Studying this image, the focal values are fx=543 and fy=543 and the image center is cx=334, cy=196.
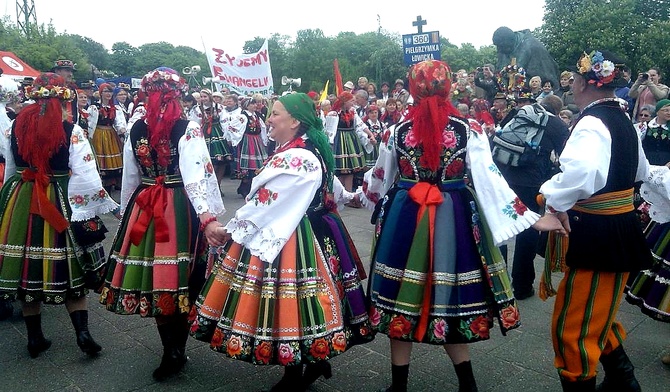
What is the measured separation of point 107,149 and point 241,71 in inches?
160

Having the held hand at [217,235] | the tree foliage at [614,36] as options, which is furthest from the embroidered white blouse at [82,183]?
the tree foliage at [614,36]

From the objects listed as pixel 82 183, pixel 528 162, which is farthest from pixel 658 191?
pixel 82 183

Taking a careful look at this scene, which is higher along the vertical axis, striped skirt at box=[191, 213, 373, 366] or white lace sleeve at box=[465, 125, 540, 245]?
white lace sleeve at box=[465, 125, 540, 245]

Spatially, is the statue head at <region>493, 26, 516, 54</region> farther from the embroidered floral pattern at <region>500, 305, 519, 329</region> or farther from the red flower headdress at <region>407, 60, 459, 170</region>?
the embroidered floral pattern at <region>500, 305, 519, 329</region>

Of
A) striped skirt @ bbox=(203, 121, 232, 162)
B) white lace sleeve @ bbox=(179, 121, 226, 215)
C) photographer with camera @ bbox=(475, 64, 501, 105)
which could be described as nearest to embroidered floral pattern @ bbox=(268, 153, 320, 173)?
white lace sleeve @ bbox=(179, 121, 226, 215)

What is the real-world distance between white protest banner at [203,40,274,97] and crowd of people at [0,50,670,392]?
8.96 metres

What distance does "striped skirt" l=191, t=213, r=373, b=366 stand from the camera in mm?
2730

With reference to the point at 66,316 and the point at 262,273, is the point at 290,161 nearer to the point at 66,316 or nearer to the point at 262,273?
the point at 262,273

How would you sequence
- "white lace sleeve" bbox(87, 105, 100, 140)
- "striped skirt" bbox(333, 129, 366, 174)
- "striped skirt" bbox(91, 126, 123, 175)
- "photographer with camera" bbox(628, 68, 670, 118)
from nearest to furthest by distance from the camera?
"photographer with camera" bbox(628, 68, 670, 118), "white lace sleeve" bbox(87, 105, 100, 140), "striped skirt" bbox(333, 129, 366, 174), "striped skirt" bbox(91, 126, 123, 175)

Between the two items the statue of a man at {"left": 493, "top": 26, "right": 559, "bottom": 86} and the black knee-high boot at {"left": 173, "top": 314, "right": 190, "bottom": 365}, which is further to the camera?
the statue of a man at {"left": 493, "top": 26, "right": 559, "bottom": 86}

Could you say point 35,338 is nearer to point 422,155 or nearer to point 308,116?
point 308,116

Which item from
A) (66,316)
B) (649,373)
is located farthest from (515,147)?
(66,316)

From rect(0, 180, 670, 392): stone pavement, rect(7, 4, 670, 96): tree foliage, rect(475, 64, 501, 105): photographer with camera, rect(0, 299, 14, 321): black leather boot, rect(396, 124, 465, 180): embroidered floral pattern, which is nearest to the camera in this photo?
rect(396, 124, 465, 180): embroidered floral pattern

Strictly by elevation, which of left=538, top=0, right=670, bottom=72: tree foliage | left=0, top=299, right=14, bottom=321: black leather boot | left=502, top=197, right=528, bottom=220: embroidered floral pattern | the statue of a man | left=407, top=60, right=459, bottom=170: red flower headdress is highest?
left=538, top=0, right=670, bottom=72: tree foliage
